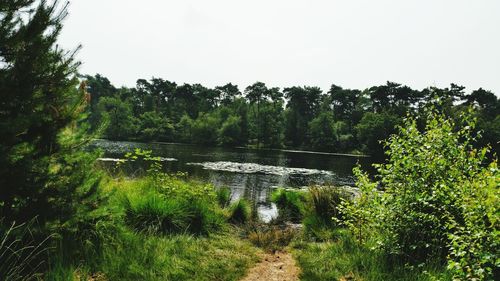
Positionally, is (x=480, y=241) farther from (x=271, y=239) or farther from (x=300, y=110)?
(x=300, y=110)

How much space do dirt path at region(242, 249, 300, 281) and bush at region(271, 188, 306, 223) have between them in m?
5.00

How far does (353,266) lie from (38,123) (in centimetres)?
536

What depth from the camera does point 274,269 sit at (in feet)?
20.0

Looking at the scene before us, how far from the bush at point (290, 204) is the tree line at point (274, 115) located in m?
58.3

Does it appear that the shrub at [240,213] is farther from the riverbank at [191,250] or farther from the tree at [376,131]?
the tree at [376,131]

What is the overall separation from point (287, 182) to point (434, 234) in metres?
21.2

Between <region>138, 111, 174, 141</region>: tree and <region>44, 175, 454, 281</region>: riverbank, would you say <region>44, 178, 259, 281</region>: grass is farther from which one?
<region>138, 111, 174, 141</region>: tree

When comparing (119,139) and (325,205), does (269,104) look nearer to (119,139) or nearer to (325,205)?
(119,139)

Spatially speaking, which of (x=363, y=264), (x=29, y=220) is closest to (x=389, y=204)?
(x=363, y=264)

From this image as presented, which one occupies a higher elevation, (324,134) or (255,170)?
(324,134)

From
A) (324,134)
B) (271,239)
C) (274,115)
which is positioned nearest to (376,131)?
(324,134)

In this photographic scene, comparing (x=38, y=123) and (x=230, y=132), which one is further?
(x=230, y=132)

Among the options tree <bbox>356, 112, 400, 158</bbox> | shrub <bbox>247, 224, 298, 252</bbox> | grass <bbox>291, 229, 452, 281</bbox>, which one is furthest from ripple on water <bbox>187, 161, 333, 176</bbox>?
tree <bbox>356, 112, 400, 158</bbox>

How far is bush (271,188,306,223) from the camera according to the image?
41.2ft
